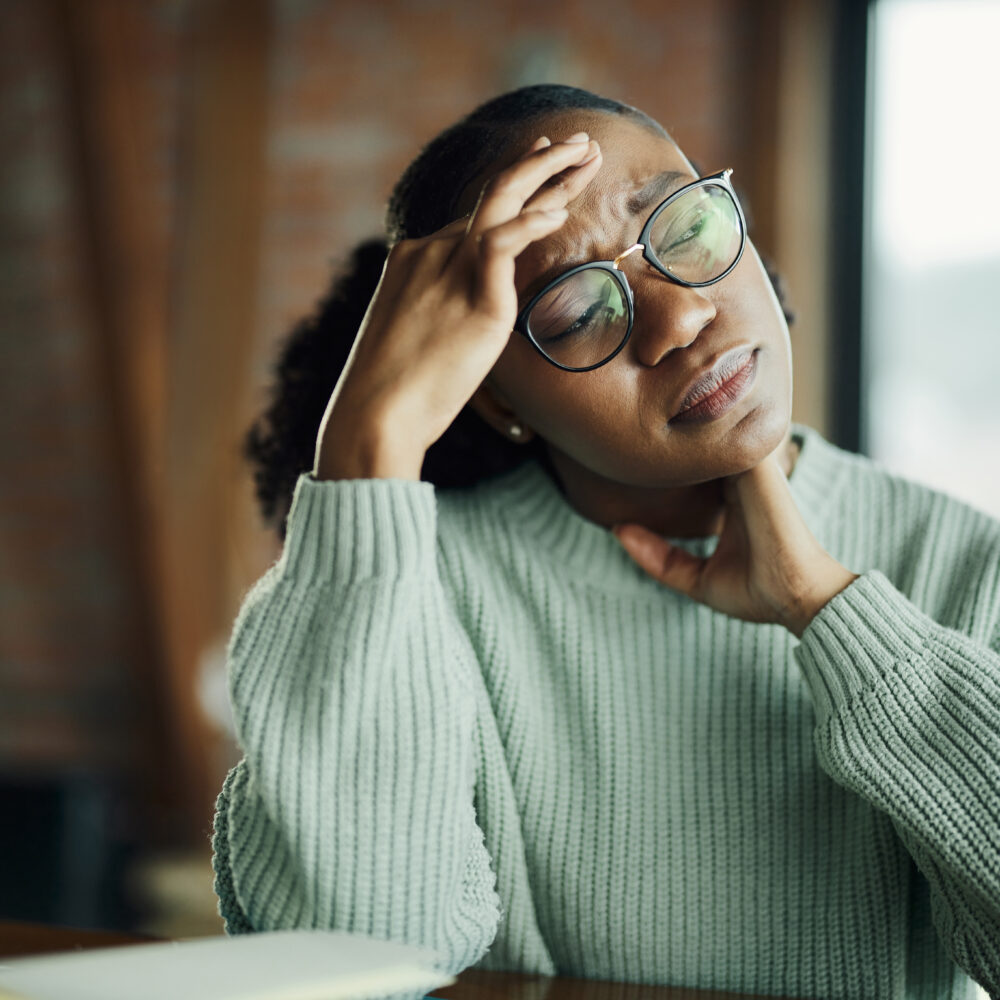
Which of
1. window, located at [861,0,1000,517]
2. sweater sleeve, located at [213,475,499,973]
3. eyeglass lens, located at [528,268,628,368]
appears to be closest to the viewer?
sweater sleeve, located at [213,475,499,973]

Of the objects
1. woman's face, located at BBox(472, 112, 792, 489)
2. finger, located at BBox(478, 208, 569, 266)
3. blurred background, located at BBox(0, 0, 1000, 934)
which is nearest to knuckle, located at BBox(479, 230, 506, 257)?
finger, located at BBox(478, 208, 569, 266)

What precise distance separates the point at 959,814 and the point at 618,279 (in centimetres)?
52

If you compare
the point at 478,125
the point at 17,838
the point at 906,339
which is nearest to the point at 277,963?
the point at 478,125

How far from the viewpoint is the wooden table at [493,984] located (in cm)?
87

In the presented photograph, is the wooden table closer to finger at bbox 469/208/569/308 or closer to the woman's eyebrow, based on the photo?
finger at bbox 469/208/569/308

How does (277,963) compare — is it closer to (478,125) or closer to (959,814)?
(959,814)

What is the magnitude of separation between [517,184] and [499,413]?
33 cm

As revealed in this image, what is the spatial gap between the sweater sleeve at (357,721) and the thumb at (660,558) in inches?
11.7

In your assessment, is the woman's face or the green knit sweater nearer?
the green knit sweater

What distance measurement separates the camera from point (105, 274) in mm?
3025

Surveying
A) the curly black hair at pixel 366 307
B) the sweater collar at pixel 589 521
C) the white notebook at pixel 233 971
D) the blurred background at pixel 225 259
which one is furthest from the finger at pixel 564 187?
the blurred background at pixel 225 259

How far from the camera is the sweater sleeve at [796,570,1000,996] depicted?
0.85 metres

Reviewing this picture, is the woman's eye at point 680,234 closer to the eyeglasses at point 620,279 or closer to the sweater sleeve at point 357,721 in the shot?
the eyeglasses at point 620,279

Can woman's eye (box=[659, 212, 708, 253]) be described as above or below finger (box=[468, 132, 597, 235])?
below
